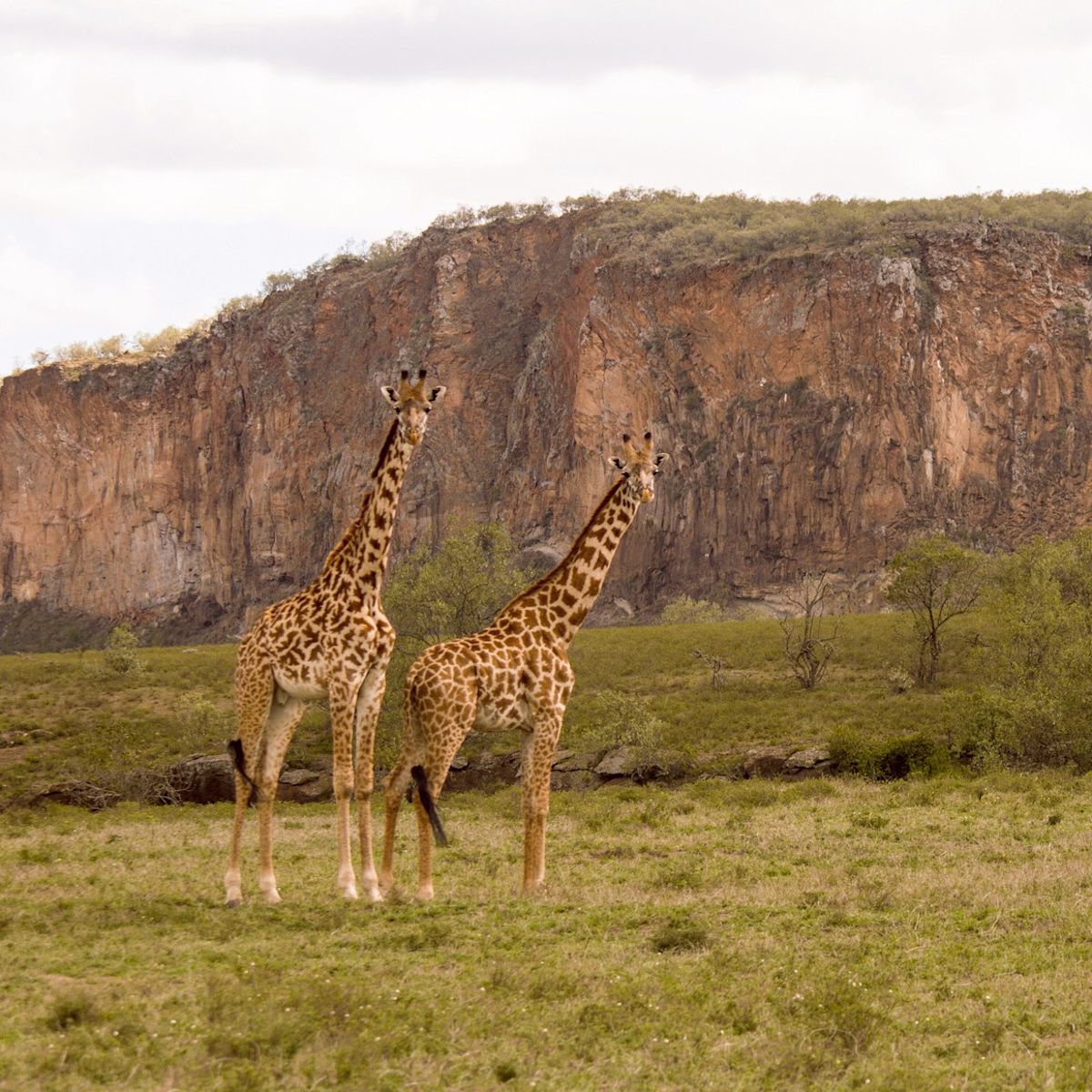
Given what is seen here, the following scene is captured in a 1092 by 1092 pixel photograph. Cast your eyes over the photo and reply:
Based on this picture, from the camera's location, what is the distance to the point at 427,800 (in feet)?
53.6

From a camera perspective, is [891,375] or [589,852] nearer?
[589,852]

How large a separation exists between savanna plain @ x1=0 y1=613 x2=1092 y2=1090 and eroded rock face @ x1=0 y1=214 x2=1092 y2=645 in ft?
287

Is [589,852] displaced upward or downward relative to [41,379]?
downward

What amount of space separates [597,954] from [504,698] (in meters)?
4.32

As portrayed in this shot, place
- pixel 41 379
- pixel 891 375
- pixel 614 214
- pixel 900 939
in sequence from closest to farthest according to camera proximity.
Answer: pixel 900 939 < pixel 891 375 < pixel 614 214 < pixel 41 379

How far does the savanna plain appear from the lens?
32.8 feet

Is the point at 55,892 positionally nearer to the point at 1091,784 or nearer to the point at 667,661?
the point at 1091,784

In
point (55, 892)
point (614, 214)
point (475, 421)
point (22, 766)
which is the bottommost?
point (22, 766)

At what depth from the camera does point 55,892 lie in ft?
57.5

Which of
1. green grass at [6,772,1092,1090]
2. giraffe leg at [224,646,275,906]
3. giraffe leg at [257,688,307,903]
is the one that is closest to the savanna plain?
green grass at [6,772,1092,1090]

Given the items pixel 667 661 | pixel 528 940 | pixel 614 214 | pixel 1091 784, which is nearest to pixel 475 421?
pixel 614 214

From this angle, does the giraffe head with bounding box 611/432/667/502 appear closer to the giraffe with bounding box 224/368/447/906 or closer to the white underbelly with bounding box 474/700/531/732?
the giraffe with bounding box 224/368/447/906

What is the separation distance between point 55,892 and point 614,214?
403 ft

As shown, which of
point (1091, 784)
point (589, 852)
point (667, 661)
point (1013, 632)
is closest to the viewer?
point (589, 852)
